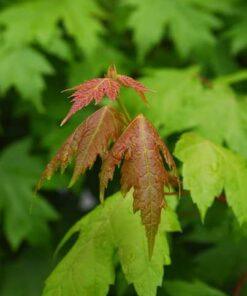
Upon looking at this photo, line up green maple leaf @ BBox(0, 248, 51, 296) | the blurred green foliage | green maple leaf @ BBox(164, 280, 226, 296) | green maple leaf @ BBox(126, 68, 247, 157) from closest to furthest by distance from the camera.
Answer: green maple leaf @ BBox(164, 280, 226, 296) → green maple leaf @ BBox(126, 68, 247, 157) → the blurred green foliage → green maple leaf @ BBox(0, 248, 51, 296)

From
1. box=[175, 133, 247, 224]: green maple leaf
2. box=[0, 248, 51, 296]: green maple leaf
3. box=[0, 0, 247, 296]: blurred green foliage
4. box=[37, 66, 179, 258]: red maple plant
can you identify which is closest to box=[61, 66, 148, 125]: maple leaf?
box=[37, 66, 179, 258]: red maple plant

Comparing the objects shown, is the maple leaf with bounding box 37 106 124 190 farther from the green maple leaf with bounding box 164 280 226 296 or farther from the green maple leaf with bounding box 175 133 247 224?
the green maple leaf with bounding box 164 280 226 296

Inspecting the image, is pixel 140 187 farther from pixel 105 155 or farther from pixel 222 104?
pixel 222 104

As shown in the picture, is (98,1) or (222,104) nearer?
(222,104)

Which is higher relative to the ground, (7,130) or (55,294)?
(7,130)

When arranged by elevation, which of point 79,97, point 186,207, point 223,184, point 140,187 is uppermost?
point 79,97

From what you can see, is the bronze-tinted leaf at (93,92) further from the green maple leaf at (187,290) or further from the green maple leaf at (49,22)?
the green maple leaf at (49,22)

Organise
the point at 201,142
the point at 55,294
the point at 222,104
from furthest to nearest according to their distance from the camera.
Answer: the point at 222,104 → the point at 201,142 → the point at 55,294

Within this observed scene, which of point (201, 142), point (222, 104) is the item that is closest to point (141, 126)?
point (201, 142)
